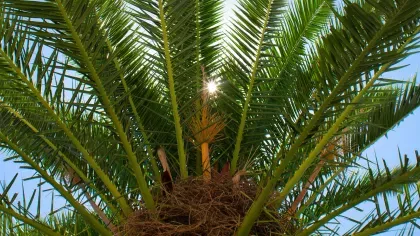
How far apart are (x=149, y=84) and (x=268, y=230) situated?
1977 millimetres

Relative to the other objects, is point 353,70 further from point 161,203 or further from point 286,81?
point 286,81

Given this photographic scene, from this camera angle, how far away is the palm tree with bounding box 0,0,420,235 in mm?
4125

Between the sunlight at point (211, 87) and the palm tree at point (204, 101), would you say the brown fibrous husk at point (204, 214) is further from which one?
the sunlight at point (211, 87)

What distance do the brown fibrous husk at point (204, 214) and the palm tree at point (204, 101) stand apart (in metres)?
0.09

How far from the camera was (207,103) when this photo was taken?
537 cm

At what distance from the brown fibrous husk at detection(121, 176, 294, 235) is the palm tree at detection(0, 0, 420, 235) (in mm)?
92

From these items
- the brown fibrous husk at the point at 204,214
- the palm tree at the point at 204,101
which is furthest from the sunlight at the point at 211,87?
the brown fibrous husk at the point at 204,214

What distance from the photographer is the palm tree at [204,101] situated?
412cm

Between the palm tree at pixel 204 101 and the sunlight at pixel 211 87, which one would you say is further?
the sunlight at pixel 211 87

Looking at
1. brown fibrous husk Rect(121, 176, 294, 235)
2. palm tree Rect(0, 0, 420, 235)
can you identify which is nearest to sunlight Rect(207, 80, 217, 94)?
palm tree Rect(0, 0, 420, 235)

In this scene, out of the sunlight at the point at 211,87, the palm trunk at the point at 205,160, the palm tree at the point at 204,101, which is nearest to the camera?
the palm tree at the point at 204,101

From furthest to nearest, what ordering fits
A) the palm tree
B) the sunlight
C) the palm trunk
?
the sunlight, the palm trunk, the palm tree

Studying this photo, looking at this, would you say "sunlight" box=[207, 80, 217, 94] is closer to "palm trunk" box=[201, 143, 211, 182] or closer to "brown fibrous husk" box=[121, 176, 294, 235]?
"palm trunk" box=[201, 143, 211, 182]

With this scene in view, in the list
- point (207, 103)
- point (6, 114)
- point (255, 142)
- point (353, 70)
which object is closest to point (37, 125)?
point (6, 114)
